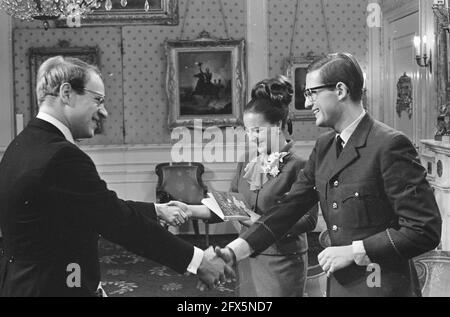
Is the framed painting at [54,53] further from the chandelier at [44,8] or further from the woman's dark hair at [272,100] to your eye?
the woman's dark hair at [272,100]

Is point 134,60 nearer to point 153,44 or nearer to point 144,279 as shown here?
point 153,44

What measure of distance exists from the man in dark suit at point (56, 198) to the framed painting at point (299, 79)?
620 cm

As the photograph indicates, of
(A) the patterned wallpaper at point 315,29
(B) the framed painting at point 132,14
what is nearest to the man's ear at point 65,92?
(B) the framed painting at point 132,14

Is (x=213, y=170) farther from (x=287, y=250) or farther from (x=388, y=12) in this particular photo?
(x=287, y=250)

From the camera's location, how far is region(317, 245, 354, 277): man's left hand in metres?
2.15

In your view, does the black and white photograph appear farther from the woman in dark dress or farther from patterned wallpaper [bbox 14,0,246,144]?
patterned wallpaper [bbox 14,0,246,144]

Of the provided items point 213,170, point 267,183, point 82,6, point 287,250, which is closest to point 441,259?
point 287,250

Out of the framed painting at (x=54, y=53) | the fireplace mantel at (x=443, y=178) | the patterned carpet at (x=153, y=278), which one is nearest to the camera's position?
the patterned carpet at (x=153, y=278)

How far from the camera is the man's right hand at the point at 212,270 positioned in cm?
262

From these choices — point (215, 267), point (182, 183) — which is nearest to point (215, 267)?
point (215, 267)

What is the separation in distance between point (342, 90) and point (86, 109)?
90 centimetres

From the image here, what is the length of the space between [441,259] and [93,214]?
50.4 inches

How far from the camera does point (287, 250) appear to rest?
296 cm

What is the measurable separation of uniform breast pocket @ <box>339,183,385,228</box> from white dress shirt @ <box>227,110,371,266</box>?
89 mm
